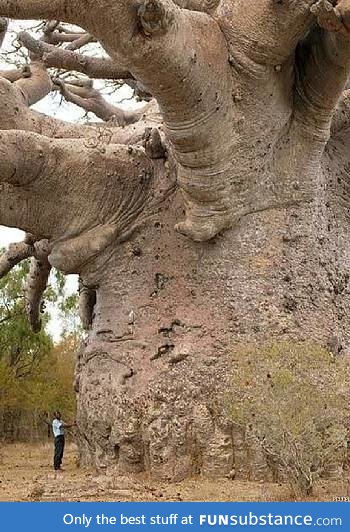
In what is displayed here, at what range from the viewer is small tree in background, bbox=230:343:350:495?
4.52m

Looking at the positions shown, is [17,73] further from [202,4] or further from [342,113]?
[342,113]

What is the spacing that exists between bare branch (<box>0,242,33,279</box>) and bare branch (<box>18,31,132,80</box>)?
5.70 ft

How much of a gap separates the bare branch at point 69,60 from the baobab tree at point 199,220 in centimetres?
77

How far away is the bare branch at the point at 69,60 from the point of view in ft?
22.6

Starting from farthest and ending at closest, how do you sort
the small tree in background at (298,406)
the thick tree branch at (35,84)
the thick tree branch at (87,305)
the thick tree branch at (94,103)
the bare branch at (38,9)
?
1. the thick tree branch at (94,103)
2. the thick tree branch at (87,305)
3. the thick tree branch at (35,84)
4. the small tree in background at (298,406)
5. the bare branch at (38,9)

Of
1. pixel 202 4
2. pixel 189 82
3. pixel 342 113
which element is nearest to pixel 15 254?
pixel 202 4

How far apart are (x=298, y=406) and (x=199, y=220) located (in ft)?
5.18

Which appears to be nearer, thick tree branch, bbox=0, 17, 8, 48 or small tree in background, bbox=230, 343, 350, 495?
small tree in background, bbox=230, 343, 350, 495

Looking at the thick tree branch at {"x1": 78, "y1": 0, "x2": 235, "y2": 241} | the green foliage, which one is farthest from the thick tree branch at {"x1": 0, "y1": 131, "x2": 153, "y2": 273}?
the green foliage

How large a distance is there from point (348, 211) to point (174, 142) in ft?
6.31

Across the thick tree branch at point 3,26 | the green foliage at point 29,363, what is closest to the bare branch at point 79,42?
the thick tree branch at point 3,26

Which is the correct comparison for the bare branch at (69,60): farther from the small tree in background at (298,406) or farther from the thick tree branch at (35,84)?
the small tree in background at (298,406)

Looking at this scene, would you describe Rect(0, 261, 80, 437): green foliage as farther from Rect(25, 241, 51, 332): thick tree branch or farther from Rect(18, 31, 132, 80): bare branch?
Rect(18, 31, 132, 80): bare branch

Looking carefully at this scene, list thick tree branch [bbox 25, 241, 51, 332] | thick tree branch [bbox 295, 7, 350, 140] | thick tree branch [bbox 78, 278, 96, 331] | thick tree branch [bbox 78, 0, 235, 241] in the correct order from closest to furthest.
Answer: thick tree branch [bbox 78, 0, 235, 241] → thick tree branch [bbox 295, 7, 350, 140] → thick tree branch [bbox 78, 278, 96, 331] → thick tree branch [bbox 25, 241, 51, 332]
